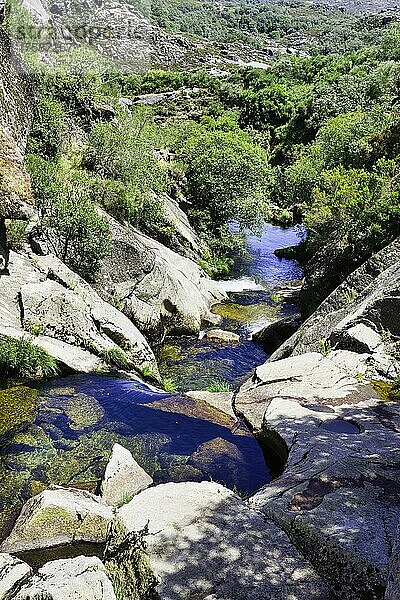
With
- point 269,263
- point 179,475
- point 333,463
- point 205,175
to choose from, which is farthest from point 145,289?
point 269,263

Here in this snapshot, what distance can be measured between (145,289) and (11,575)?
15.9 meters

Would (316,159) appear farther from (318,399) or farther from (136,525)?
(136,525)

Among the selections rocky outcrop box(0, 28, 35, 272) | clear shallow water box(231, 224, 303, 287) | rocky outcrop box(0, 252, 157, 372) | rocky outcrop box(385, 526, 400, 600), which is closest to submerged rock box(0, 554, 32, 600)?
rocky outcrop box(385, 526, 400, 600)

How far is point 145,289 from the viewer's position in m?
21.1

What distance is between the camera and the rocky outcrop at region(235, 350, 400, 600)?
17.4 feet

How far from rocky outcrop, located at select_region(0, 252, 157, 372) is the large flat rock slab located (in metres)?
9.03

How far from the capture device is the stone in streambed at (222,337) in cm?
Result: 2124

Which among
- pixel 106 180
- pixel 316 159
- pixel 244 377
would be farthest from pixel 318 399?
pixel 316 159

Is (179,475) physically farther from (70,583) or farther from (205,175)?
(205,175)

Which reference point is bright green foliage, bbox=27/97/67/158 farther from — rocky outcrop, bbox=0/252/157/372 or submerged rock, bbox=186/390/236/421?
submerged rock, bbox=186/390/236/421

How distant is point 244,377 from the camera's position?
17703mm

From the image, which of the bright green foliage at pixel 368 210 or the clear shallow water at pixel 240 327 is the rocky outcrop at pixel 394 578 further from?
the bright green foliage at pixel 368 210

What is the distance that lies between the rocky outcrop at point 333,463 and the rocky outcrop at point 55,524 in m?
2.56

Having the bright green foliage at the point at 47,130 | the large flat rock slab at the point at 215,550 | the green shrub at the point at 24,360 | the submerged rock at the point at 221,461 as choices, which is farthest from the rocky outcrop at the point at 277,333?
the large flat rock slab at the point at 215,550
